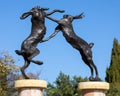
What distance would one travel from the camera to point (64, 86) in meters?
20.0

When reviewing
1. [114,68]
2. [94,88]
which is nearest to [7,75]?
[114,68]

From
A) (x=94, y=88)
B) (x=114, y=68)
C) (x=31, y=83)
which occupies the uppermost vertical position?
(x=114, y=68)

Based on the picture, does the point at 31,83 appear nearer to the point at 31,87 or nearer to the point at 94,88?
the point at 31,87

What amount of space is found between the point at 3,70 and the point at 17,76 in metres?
2.25

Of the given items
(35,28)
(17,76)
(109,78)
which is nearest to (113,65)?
(109,78)

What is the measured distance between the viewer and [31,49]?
1324 centimetres

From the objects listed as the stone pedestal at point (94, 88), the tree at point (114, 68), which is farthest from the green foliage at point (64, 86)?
the tree at point (114, 68)

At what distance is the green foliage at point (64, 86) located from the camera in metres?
19.4

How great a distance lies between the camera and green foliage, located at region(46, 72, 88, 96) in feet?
63.7

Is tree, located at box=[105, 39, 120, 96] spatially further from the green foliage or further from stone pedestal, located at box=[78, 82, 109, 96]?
stone pedestal, located at box=[78, 82, 109, 96]

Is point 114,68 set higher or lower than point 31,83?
higher

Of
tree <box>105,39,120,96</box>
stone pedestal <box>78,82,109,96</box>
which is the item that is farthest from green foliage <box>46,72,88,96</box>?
tree <box>105,39,120,96</box>

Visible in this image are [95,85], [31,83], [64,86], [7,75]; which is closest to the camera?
[31,83]

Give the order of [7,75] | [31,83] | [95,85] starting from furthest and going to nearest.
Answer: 1. [7,75]
2. [95,85]
3. [31,83]
